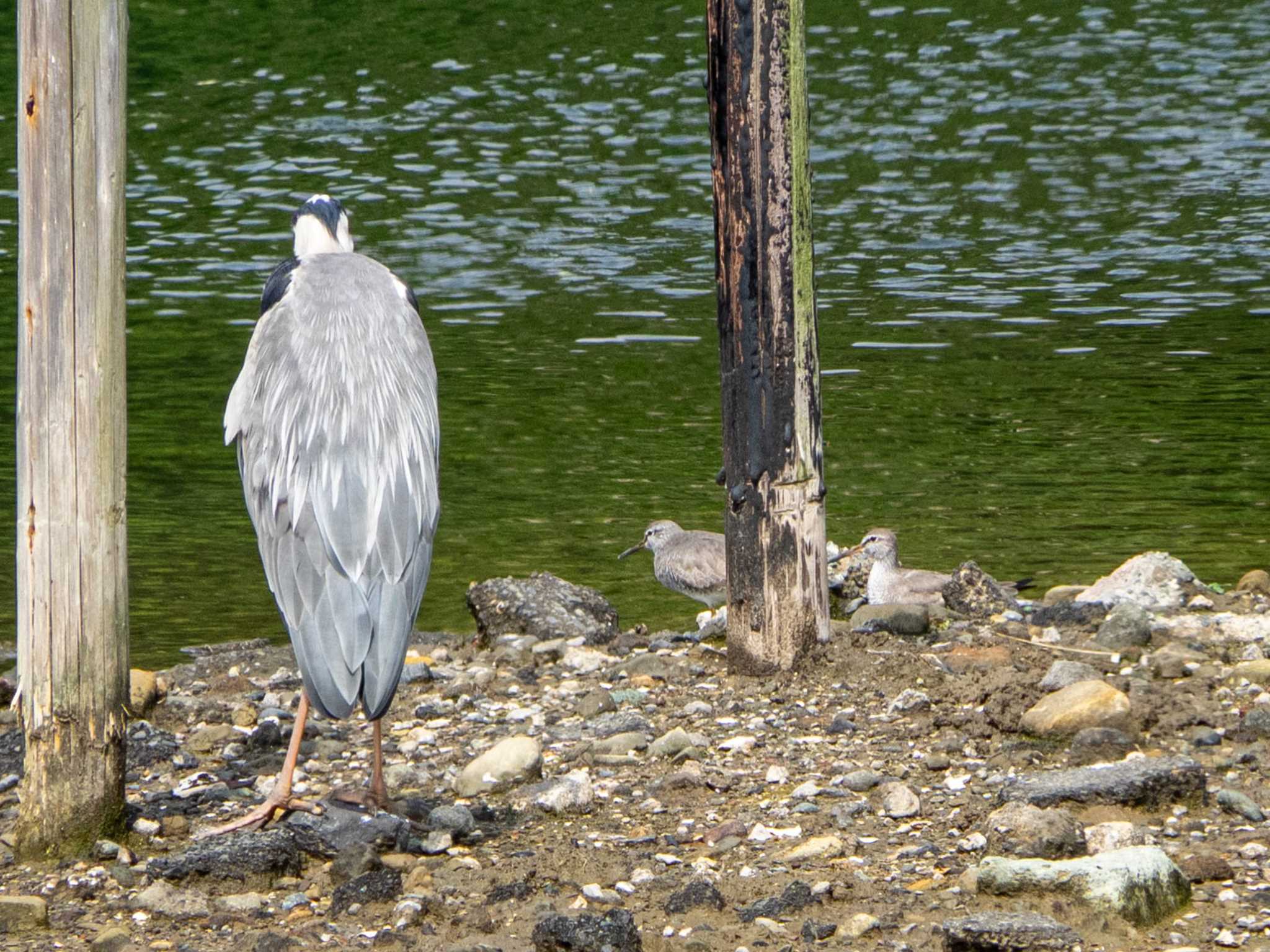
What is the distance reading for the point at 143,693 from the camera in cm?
700

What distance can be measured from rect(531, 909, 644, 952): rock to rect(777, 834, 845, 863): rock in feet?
2.36

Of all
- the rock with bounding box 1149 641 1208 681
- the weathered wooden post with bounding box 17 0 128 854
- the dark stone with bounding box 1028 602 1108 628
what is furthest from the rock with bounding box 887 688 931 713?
the weathered wooden post with bounding box 17 0 128 854

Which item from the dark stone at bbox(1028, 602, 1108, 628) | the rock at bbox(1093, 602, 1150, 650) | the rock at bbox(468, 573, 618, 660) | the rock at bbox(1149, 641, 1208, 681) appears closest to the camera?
the rock at bbox(1149, 641, 1208, 681)

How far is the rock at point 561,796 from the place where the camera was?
5750 millimetres

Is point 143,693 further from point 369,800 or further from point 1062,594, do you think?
point 1062,594

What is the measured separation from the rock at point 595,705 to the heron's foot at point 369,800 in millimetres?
1050

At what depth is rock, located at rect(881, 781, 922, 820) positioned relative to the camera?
5527mm

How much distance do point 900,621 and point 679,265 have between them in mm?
10326

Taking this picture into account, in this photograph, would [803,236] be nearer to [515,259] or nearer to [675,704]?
[675,704]

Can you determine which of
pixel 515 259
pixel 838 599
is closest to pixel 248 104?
pixel 515 259

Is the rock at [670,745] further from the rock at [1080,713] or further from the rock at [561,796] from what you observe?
the rock at [1080,713]

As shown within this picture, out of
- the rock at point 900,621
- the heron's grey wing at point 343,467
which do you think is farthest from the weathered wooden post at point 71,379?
the rock at point 900,621

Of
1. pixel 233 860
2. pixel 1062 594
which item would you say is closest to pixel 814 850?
pixel 233 860

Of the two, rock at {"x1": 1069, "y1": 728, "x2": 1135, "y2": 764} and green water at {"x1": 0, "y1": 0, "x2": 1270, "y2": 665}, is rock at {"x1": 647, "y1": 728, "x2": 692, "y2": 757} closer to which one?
rock at {"x1": 1069, "y1": 728, "x2": 1135, "y2": 764}
